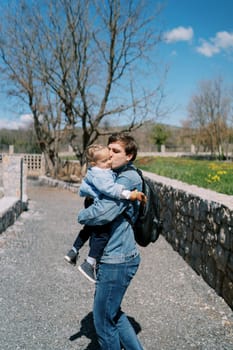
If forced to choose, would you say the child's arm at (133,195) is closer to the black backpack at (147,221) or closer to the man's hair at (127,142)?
the black backpack at (147,221)

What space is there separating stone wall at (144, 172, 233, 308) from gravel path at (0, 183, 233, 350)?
0.48 ft

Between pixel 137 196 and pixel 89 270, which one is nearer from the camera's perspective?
pixel 137 196

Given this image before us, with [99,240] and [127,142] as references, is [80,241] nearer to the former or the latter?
[99,240]

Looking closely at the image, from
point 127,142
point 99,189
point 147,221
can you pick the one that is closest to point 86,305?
point 147,221

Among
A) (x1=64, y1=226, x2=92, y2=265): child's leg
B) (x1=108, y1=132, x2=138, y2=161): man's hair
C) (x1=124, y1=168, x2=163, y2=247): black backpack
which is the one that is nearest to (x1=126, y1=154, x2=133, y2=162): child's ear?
(x1=108, y1=132, x2=138, y2=161): man's hair

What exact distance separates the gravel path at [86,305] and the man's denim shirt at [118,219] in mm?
1118

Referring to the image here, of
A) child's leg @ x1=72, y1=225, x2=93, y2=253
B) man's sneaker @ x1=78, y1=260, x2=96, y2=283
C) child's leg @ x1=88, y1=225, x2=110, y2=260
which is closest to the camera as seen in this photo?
child's leg @ x1=88, y1=225, x2=110, y2=260

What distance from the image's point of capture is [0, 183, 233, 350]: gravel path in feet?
10.8

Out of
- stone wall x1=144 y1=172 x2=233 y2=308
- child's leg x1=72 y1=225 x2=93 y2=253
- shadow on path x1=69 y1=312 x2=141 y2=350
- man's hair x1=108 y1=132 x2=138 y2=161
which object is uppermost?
man's hair x1=108 y1=132 x2=138 y2=161

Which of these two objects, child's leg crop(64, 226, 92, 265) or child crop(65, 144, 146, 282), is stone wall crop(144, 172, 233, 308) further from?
child crop(65, 144, 146, 282)

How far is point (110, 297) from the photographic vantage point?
246 centimetres

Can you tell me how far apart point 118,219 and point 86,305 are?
1853mm

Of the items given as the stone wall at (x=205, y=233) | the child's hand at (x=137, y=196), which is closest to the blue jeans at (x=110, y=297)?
the child's hand at (x=137, y=196)

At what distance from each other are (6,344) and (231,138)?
Answer: 1614 inches
